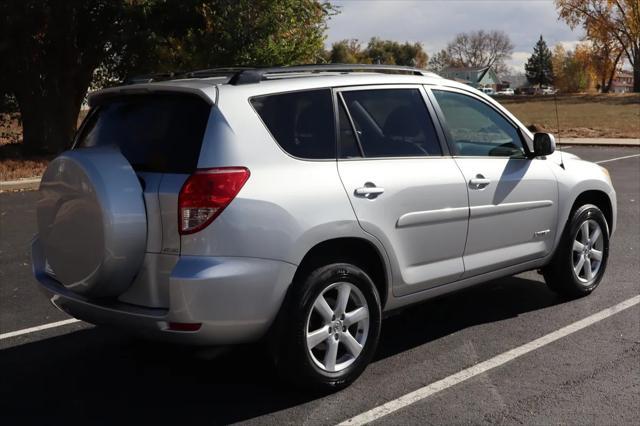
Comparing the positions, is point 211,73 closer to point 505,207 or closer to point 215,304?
point 215,304

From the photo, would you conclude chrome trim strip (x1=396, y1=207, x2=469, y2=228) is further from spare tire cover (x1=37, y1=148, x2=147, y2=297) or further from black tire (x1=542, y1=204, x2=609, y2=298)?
spare tire cover (x1=37, y1=148, x2=147, y2=297)

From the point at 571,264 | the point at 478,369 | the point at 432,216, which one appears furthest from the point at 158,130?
the point at 571,264

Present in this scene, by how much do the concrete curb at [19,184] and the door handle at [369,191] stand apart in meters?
11.7

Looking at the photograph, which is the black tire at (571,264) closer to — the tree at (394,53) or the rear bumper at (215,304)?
the rear bumper at (215,304)

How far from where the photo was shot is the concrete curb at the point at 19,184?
1432 centimetres

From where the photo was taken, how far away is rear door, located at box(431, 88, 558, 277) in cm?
504

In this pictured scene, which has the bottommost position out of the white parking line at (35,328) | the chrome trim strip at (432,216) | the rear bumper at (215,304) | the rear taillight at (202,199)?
the white parking line at (35,328)

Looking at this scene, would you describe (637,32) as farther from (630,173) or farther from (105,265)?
(105,265)

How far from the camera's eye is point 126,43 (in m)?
18.3

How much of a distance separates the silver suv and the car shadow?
15.2 inches

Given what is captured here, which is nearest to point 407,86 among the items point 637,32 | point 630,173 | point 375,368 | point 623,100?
point 375,368

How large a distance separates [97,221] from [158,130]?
61 cm

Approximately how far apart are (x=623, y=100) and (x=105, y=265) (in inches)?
2471

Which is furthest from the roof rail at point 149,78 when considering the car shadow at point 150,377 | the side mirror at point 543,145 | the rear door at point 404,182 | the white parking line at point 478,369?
the side mirror at point 543,145
